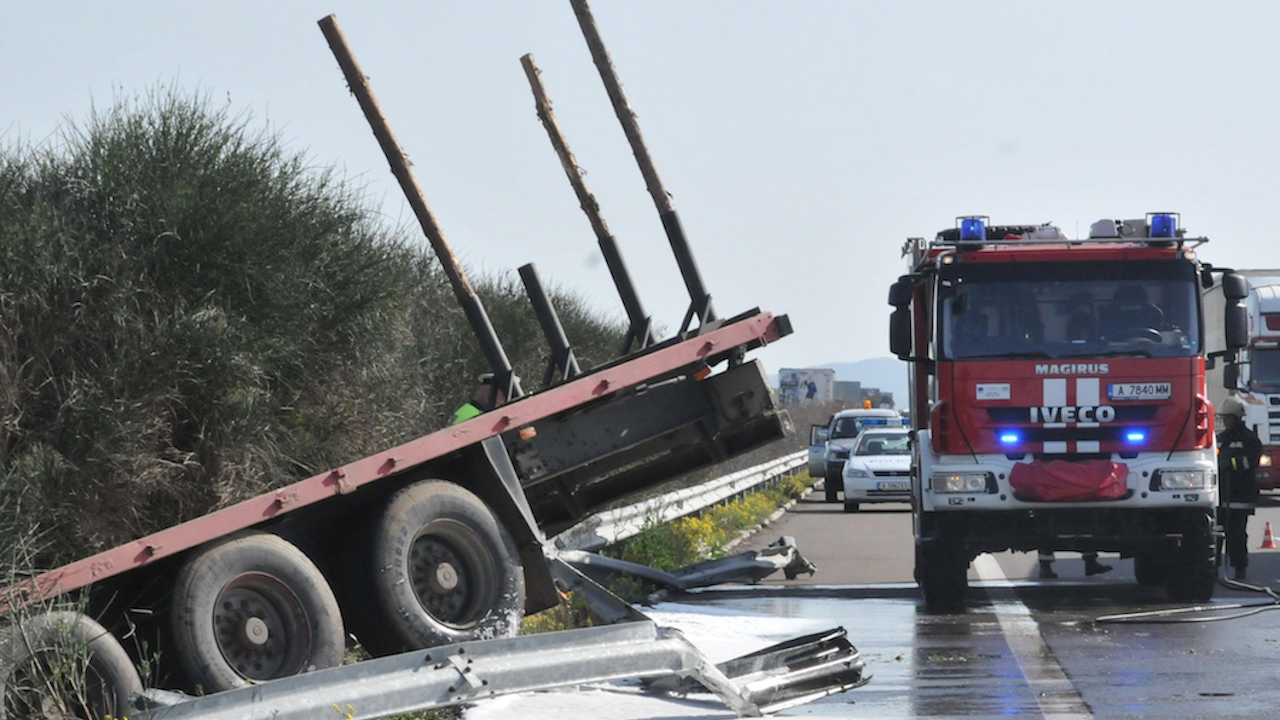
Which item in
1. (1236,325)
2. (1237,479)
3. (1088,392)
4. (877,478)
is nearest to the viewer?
(1236,325)

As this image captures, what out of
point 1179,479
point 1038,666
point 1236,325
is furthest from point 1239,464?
point 1038,666

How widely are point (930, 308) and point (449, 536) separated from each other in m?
5.58

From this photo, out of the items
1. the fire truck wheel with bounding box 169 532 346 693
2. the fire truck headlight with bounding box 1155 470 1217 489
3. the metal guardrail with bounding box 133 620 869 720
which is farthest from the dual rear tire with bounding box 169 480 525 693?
the fire truck headlight with bounding box 1155 470 1217 489

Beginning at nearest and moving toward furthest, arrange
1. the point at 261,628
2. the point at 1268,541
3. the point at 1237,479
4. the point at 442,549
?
1. the point at 261,628
2. the point at 442,549
3. the point at 1237,479
4. the point at 1268,541

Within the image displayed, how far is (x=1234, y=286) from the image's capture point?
43.1 feet

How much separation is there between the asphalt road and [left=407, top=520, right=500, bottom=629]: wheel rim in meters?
2.15

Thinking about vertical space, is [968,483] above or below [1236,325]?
below

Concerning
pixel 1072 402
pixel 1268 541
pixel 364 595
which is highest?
pixel 364 595

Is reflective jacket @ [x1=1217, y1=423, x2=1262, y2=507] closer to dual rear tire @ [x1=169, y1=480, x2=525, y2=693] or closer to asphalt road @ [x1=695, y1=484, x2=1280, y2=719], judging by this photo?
asphalt road @ [x1=695, y1=484, x2=1280, y2=719]

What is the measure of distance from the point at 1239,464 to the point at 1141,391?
2.72 m

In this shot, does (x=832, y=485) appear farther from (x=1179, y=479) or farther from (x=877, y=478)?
(x=1179, y=479)

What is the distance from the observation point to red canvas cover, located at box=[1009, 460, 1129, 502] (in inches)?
522

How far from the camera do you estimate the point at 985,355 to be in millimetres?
13484

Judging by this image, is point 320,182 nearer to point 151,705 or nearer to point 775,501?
point 151,705
